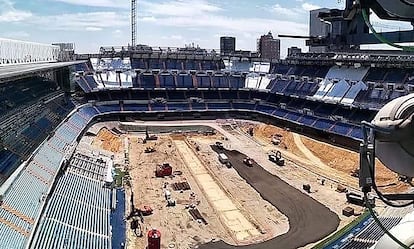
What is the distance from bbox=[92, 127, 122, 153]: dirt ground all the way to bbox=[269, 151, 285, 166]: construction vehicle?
19.0 metres

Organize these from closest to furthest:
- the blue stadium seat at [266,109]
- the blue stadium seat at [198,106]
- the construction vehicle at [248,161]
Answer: the construction vehicle at [248,161]
the blue stadium seat at [266,109]
the blue stadium seat at [198,106]

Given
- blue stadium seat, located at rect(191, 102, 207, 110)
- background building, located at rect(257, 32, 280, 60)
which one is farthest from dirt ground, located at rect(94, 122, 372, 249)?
background building, located at rect(257, 32, 280, 60)

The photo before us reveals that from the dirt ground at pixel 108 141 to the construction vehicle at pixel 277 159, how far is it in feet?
62.4

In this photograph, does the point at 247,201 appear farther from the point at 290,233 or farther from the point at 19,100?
the point at 19,100

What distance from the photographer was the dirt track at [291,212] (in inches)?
1101

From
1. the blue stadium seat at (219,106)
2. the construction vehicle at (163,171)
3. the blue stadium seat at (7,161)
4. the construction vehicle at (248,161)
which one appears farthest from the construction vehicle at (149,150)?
the blue stadium seat at (7,161)

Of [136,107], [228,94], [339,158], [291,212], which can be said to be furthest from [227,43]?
[291,212]

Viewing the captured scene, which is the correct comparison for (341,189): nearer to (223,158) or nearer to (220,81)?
(223,158)

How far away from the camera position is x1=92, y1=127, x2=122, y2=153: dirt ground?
5212 centimetres

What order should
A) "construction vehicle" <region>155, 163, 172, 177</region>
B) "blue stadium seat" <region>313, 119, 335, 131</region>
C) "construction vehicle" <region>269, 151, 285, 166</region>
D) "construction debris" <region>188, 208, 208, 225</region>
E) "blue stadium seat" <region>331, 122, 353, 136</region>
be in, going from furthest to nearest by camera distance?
1. "blue stadium seat" <region>313, 119, 335, 131</region>
2. "blue stadium seat" <region>331, 122, 353, 136</region>
3. "construction vehicle" <region>269, 151, 285, 166</region>
4. "construction vehicle" <region>155, 163, 172, 177</region>
5. "construction debris" <region>188, 208, 208, 225</region>

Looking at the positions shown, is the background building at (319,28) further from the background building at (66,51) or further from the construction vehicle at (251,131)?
the background building at (66,51)

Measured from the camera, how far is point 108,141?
182ft

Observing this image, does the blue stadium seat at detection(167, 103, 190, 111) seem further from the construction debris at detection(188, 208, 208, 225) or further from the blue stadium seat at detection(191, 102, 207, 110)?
the construction debris at detection(188, 208, 208, 225)

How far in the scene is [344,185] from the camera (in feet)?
130
